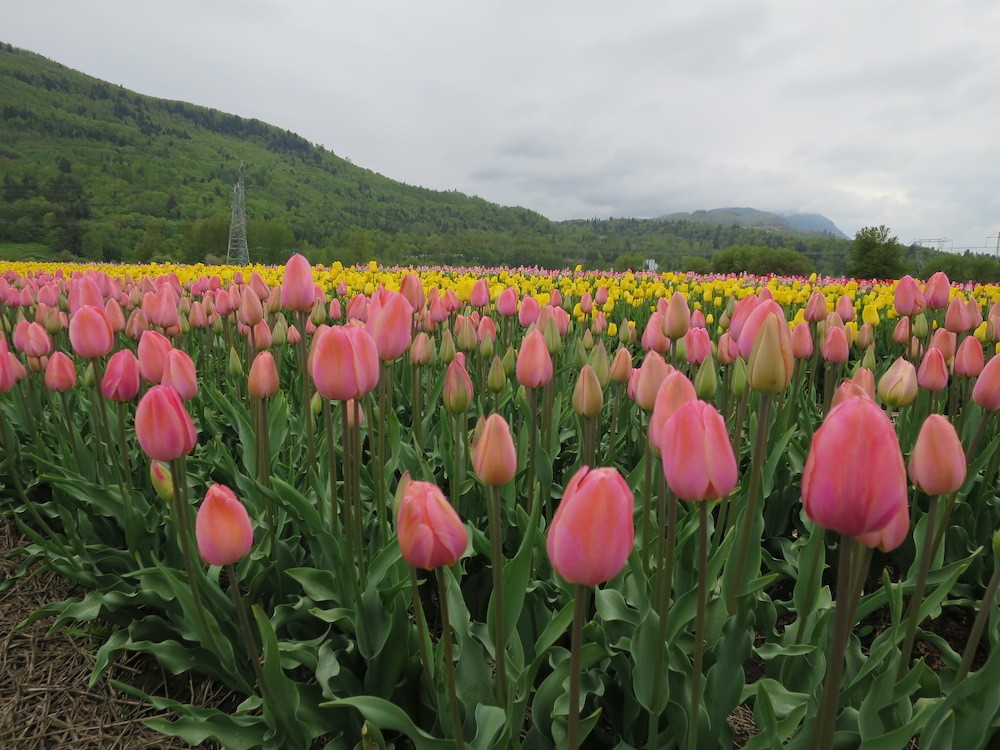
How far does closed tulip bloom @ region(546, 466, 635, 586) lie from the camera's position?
96 cm

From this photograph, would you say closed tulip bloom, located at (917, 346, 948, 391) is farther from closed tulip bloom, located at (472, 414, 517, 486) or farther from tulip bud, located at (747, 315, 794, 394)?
closed tulip bloom, located at (472, 414, 517, 486)

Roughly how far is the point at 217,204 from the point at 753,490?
8906cm

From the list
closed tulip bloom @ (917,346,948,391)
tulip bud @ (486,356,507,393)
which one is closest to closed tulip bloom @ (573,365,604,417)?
tulip bud @ (486,356,507,393)

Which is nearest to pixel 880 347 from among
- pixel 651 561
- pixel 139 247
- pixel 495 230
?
pixel 651 561

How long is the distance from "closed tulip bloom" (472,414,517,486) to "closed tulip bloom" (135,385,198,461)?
33.6 inches

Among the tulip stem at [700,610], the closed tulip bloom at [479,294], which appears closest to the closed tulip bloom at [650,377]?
the tulip stem at [700,610]

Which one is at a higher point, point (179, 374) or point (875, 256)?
point (875, 256)

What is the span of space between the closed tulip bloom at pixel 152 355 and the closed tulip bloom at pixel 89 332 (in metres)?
0.31

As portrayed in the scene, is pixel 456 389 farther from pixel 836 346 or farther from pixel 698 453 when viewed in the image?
pixel 836 346

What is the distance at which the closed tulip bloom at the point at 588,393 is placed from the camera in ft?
6.77

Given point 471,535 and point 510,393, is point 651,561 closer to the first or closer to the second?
point 471,535

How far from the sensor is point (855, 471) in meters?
0.88

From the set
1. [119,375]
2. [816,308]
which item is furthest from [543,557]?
[816,308]

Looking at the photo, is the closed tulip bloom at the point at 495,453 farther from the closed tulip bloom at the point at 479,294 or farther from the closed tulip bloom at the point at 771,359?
the closed tulip bloom at the point at 479,294
